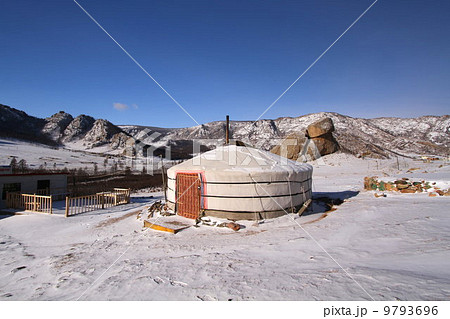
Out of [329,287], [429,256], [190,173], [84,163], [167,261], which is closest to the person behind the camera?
[329,287]

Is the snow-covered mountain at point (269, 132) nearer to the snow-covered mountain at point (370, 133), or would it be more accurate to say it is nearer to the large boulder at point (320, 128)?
the snow-covered mountain at point (370, 133)

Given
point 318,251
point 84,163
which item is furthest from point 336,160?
point 84,163

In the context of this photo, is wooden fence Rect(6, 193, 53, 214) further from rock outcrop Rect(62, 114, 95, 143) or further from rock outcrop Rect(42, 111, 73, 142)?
rock outcrop Rect(62, 114, 95, 143)

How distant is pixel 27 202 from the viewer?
28.9ft

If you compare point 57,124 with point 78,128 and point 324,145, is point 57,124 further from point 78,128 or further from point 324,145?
point 324,145

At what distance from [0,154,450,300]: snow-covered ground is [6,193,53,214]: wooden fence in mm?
1923

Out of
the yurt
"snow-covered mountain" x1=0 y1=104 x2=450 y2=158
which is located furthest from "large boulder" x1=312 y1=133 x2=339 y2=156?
the yurt

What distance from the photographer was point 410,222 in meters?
5.12

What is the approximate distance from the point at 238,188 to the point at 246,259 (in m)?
2.92

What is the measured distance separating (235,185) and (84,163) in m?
29.8

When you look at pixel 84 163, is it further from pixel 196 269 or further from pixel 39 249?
pixel 196 269

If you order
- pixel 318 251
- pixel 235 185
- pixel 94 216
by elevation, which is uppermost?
pixel 235 185

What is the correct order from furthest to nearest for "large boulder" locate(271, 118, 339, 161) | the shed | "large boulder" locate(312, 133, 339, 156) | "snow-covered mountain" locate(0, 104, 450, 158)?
1. "snow-covered mountain" locate(0, 104, 450, 158)
2. "large boulder" locate(312, 133, 339, 156)
3. "large boulder" locate(271, 118, 339, 161)
4. the shed

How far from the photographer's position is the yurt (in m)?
6.52
